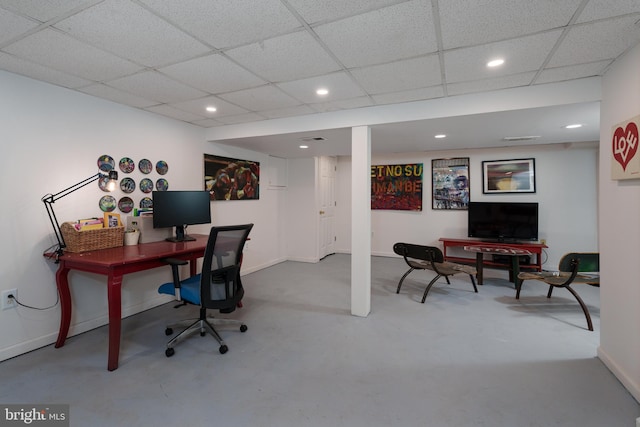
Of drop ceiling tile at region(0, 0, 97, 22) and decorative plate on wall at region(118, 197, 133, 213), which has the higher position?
drop ceiling tile at region(0, 0, 97, 22)

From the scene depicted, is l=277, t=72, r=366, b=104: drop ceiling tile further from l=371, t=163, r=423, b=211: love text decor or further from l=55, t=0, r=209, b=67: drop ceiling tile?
l=371, t=163, r=423, b=211: love text decor

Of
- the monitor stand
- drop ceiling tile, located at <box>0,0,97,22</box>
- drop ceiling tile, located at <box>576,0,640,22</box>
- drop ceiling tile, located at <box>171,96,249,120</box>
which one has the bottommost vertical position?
the monitor stand

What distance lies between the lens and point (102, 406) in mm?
1826

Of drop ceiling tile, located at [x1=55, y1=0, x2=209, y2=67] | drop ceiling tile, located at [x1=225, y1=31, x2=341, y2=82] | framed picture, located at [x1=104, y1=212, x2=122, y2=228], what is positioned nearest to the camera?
drop ceiling tile, located at [x1=55, y1=0, x2=209, y2=67]

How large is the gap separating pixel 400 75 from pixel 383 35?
2.08ft

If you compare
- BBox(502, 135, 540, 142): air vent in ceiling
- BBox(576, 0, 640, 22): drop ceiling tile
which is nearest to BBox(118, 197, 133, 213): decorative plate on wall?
BBox(576, 0, 640, 22): drop ceiling tile

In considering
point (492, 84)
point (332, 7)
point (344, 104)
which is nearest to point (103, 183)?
point (344, 104)

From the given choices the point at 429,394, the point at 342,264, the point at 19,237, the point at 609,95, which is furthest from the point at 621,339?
the point at 19,237

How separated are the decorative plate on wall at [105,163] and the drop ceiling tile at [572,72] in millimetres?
4030

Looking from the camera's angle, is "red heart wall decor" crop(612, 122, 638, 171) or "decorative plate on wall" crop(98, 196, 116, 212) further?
"decorative plate on wall" crop(98, 196, 116, 212)

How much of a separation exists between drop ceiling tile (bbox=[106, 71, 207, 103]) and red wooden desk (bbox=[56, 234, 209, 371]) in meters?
1.48

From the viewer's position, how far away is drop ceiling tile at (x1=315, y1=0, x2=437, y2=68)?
158 cm

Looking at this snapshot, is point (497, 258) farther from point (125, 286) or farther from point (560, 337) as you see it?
point (125, 286)

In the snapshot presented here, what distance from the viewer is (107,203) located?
3008 millimetres
